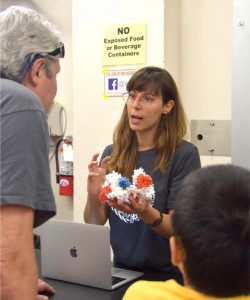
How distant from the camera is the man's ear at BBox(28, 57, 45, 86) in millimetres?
1276

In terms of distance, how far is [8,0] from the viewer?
131 inches

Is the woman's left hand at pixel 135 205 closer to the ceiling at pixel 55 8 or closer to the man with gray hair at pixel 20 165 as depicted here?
the man with gray hair at pixel 20 165

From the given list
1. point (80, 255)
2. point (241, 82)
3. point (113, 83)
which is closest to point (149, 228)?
point (80, 255)

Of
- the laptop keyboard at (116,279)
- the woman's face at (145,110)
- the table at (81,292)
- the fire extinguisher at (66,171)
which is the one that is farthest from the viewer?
the fire extinguisher at (66,171)

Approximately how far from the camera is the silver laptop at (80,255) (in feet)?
5.08

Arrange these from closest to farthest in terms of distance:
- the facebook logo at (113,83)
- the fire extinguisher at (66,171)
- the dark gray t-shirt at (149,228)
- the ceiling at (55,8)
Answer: the dark gray t-shirt at (149,228) < the facebook logo at (113,83) < the fire extinguisher at (66,171) < the ceiling at (55,8)

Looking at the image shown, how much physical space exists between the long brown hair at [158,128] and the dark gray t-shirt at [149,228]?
0.04m

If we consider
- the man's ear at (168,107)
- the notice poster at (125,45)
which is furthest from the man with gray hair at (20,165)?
the notice poster at (125,45)

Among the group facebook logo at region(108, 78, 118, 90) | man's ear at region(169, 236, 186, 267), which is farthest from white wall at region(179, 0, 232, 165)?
man's ear at region(169, 236, 186, 267)

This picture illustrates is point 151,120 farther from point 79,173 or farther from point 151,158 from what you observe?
point 79,173

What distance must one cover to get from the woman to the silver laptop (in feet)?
0.49

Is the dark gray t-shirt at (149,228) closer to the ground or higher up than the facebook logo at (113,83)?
closer to the ground

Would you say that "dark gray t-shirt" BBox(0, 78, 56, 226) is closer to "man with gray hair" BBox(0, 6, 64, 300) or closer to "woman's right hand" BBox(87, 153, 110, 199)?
"man with gray hair" BBox(0, 6, 64, 300)

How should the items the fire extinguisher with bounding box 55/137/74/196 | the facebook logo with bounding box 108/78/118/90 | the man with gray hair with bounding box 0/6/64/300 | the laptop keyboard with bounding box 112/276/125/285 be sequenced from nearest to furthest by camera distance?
the man with gray hair with bounding box 0/6/64/300, the laptop keyboard with bounding box 112/276/125/285, the facebook logo with bounding box 108/78/118/90, the fire extinguisher with bounding box 55/137/74/196
